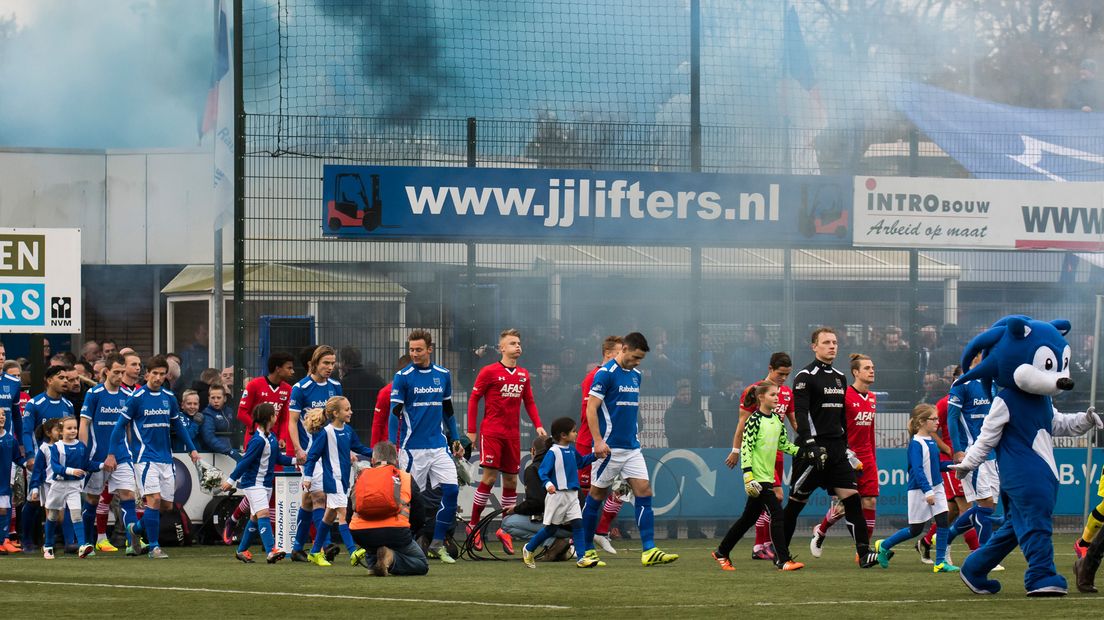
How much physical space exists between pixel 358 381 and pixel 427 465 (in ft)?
9.82

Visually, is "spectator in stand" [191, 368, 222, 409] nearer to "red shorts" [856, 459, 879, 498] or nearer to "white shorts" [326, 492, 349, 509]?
"white shorts" [326, 492, 349, 509]

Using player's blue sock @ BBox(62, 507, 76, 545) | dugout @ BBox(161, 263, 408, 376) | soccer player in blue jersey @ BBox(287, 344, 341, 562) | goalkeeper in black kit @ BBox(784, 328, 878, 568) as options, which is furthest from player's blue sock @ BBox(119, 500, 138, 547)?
goalkeeper in black kit @ BBox(784, 328, 878, 568)

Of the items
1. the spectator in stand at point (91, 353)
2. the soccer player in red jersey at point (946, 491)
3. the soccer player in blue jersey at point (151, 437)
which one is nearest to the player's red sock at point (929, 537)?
the soccer player in red jersey at point (946, 491)

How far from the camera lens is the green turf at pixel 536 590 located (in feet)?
31.1

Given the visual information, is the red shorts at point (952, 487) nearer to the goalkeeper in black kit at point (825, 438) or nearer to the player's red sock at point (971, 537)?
the player's red sock at point (971, 537)

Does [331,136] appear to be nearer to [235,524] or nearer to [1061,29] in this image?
[235,524]

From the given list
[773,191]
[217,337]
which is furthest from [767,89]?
[217,337]

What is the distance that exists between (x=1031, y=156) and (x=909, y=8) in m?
4.16

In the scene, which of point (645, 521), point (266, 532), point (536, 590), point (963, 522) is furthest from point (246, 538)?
point (963, 522)

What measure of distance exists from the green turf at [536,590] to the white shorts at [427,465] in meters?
0.78

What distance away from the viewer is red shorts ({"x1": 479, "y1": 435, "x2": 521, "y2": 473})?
600 inches

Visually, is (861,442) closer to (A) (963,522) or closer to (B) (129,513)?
(A) (963,522)

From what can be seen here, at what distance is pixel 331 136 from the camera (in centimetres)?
1712

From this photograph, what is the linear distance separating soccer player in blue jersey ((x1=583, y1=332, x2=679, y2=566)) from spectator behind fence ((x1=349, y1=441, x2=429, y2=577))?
1.94m
